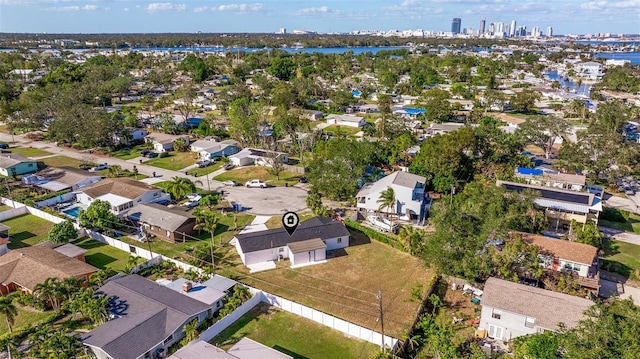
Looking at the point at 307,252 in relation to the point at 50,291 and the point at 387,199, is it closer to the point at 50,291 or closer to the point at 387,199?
the point at 387,199

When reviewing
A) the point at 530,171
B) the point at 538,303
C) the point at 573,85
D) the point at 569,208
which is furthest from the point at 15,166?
the point at 573,85

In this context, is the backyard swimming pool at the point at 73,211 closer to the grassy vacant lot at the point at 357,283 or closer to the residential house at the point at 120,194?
the residential house at the point at 120,194

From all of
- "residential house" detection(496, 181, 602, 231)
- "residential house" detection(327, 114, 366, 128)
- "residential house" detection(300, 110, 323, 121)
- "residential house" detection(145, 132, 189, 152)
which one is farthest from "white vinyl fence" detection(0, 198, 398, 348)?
"residential house" detection(300, 110, 323, 121)

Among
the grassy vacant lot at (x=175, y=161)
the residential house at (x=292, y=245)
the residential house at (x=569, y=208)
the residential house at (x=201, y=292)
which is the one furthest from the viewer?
the grassy vacant lot at (x=175, y=161)

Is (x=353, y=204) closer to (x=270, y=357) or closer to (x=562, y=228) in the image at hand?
(x=562, y=228)

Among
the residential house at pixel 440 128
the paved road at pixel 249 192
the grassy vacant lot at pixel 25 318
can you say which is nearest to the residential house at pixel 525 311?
the paved road at pixel 249 192

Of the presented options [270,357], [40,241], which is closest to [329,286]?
[270,357]

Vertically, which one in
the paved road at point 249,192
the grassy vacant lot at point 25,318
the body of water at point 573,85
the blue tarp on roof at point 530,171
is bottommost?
the grassy vacant lot at point 25,318
